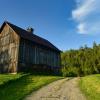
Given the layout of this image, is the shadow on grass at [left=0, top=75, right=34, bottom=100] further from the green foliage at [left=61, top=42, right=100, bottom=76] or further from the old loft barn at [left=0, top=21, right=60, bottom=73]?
the green foliage at [left=61, top=42, right=100, bottom=76]

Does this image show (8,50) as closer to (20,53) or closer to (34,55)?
(20,53)

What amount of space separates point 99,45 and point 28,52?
2335cm

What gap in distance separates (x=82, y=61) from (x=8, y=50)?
2370 cm

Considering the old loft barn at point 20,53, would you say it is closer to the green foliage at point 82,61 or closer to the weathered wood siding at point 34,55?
the weathered wood siding at point 34,55

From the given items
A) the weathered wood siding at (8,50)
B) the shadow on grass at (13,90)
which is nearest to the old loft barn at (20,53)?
the weathered wood siding at (8,50)

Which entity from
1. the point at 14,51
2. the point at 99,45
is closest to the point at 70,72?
the point at 99,45

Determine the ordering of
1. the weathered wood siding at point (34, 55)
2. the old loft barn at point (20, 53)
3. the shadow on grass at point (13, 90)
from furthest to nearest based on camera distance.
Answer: the weathered wood siding at point (34, 55)
the old loft barn at point (20, 53)
the shadow on grass at point (13, 90)

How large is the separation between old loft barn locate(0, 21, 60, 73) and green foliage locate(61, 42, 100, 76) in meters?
13.8

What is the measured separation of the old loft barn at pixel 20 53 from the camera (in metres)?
33.9

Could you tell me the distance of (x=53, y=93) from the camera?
17266 mm

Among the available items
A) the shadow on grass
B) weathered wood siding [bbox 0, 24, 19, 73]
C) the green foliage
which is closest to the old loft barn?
weathered wood siding [bbox 0, 24, 19, 73]

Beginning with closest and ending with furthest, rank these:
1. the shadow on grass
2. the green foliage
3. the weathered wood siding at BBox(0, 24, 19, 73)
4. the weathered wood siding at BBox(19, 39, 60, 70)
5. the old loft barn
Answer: the shadow on grass
the old loft barn
the weathered wood siding at BBox(0, 24, 19, 73)
the weathered wood siding at BBox(19, 39, 60, 70)
the green foliage

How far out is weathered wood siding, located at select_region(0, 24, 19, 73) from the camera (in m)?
34.1

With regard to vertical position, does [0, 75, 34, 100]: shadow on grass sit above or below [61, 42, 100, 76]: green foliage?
below
